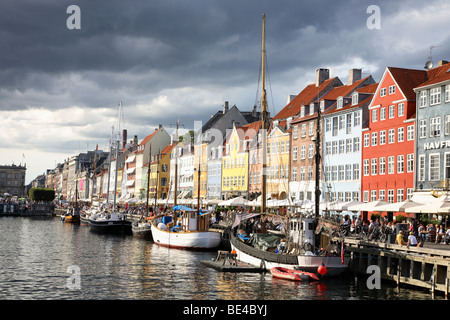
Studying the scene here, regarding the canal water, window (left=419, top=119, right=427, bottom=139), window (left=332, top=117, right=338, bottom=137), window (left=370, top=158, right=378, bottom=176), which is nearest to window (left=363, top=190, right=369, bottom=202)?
window (left=370, top=158, right=378, bottom=176)

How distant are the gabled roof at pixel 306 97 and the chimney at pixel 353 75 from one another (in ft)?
11.8

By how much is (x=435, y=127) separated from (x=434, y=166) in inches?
145

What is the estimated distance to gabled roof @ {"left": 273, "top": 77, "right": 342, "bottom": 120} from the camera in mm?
86062

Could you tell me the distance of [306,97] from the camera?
89312mm

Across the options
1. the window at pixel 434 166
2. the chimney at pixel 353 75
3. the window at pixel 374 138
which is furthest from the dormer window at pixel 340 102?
the window at pixel 434 166

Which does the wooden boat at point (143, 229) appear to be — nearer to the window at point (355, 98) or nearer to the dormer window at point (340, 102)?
the dormer window at point (340, 102)

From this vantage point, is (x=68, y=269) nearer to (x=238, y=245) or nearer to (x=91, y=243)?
(x=238, y=245)

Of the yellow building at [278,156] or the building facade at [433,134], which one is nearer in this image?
the building facade at [433,134]

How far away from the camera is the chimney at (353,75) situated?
81931 millimetres

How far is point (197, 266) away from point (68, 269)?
886cm

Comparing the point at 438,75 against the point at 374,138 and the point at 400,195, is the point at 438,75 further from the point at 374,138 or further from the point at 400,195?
the point at 400,195

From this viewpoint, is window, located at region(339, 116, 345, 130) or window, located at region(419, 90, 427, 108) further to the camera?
window, located at region(339, 116, 345, 130)

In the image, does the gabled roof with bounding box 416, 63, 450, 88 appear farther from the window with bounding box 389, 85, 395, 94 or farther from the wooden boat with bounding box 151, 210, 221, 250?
the wooden boat with bounding box 151, 210, 221, 250

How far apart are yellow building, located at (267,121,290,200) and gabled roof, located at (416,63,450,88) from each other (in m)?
25.7
